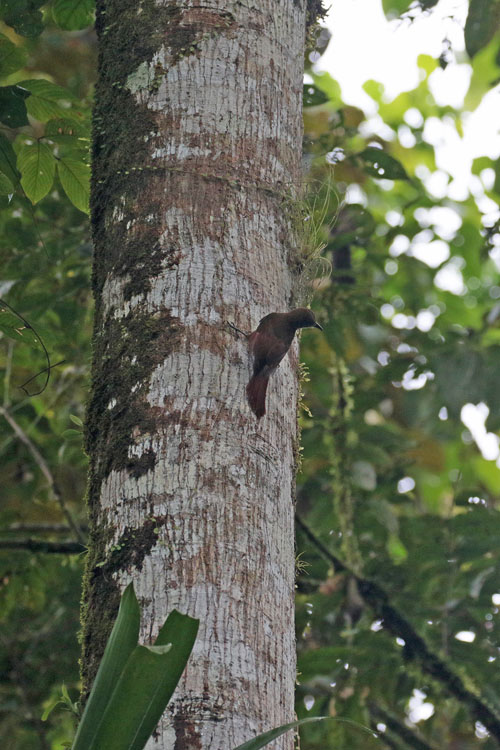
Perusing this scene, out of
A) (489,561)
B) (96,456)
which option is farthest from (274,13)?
(489,561)

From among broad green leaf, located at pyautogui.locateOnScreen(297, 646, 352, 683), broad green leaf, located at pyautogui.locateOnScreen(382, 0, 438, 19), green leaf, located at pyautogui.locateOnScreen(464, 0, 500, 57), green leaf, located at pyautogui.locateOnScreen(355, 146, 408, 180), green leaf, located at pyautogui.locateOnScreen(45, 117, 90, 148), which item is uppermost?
broad green leaf, located at pyautogui.locateOnScreen(382, 0, 438, 19)

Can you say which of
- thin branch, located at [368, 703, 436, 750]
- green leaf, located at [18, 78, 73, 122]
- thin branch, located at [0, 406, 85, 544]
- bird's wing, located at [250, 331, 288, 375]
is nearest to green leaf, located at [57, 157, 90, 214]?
green leaf, located at [18, 78, 73, 122]

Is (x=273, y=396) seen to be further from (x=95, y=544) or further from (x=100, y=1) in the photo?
(x=100, y=1)

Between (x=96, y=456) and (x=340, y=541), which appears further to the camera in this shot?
(x=340, y=541)

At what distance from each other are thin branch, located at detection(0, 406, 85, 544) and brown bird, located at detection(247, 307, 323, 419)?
229 centimetres

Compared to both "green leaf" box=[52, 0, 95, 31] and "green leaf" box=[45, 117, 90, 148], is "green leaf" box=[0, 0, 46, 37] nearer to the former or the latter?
"green leaf" box=[52, 0, 95, 31]

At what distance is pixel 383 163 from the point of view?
321 cm

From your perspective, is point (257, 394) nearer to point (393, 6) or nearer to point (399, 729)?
point (393, 6)

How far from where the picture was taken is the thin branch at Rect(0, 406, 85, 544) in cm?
365

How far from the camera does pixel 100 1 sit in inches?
83.2

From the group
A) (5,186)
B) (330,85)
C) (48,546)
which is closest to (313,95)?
(5,186)

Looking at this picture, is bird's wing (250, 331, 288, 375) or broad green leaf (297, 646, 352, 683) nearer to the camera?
bird's wing (250, 331, 288, 375)

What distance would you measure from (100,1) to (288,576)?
4.80ft

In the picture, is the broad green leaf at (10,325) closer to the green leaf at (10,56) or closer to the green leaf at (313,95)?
the green leaf at (10,56)
